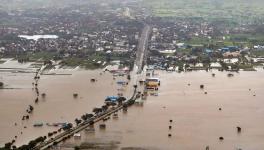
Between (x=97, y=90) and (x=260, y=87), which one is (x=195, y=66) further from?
(x=97, y=90)

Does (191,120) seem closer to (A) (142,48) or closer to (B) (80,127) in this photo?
(B) (80,127)

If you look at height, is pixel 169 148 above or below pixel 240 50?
below

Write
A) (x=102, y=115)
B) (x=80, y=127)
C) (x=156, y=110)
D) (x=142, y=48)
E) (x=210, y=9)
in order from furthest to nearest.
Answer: (x=210, y=9), (x=142, y=48), (x=156, y=110), (x=102, y=115), (x=80, y=127)

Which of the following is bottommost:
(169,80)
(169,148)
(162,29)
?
(169,148)

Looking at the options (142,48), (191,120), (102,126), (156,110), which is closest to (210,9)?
(142,48)

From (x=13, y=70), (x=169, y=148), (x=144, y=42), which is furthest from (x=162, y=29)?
(x=169, y=148)

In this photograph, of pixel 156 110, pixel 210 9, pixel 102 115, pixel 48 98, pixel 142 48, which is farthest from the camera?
A: pixel 210 9

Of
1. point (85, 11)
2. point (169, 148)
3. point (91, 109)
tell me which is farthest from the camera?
point (85, 11)
